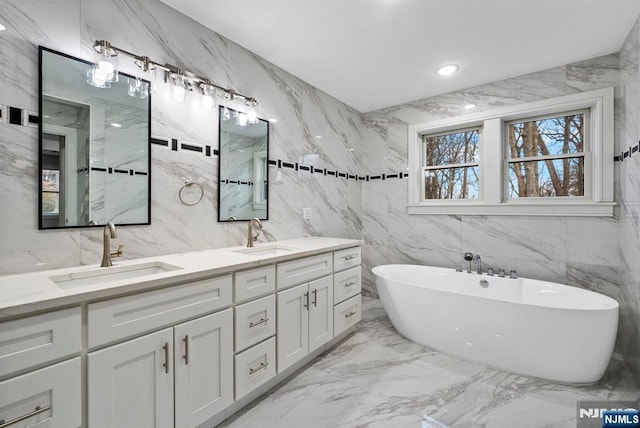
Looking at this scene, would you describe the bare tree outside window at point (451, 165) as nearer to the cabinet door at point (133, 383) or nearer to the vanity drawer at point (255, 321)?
the vanity drawer at point (255, 321)

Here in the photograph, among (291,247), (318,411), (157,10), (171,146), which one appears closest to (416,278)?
(291,247)

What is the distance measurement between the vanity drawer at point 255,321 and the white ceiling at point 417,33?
6.25 feet

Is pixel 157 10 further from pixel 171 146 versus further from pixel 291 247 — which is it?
pixel 291 247

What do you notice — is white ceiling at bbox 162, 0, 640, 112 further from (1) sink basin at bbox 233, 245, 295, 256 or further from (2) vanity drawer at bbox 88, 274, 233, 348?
(2) vanity drawer at bbox 88, 274, 233, 348

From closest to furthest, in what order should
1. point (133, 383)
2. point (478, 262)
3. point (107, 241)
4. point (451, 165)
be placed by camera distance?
point (133, 383), point (107, 241), point (478, 262), point (451, 165)

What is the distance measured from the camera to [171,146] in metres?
1.88

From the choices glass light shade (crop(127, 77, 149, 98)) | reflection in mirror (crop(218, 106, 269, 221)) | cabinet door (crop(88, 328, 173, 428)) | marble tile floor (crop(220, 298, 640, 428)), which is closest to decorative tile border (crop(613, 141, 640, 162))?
marble tile floor (crop(220, 298, 640, 428))

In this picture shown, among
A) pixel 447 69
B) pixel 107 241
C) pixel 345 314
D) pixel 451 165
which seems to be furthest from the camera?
pixel 451 165

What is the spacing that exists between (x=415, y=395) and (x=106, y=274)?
1.97 meters

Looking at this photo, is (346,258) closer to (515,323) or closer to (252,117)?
(515,323)

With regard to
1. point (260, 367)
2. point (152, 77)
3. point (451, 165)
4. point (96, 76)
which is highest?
point (152, 77)

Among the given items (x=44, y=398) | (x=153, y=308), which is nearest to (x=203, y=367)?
(x=153, y=308)

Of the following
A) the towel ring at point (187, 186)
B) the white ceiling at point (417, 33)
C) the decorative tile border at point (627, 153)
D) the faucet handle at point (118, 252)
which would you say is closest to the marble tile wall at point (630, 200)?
the decorative tile border at point (627, 153)

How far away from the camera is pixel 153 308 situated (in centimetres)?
126
